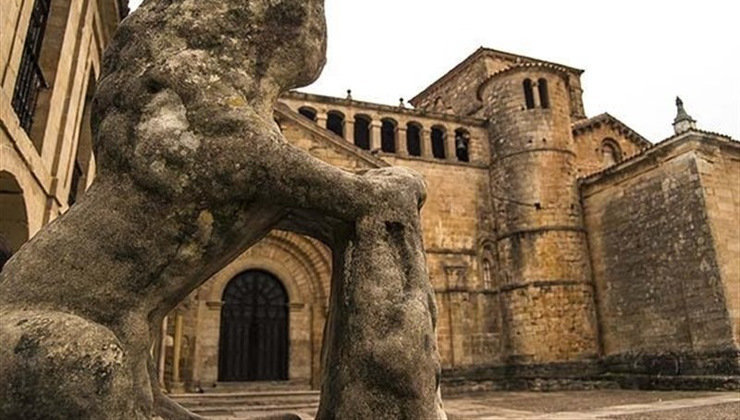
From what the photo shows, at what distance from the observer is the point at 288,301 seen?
14.7 meters

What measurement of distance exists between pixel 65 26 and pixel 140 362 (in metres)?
7.00

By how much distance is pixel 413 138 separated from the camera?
20.7 meters

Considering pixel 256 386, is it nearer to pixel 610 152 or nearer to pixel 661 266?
pixel 661 266

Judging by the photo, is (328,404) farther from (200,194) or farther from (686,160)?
(686,160)

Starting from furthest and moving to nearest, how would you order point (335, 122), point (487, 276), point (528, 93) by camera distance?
point (528, 93)
point (335, 122)
point (487, 276)

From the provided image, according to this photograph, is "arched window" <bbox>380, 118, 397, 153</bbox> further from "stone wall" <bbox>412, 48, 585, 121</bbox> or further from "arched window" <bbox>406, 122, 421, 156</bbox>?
"stone wall" <bbox>412, 48, 585, 121</bbox>

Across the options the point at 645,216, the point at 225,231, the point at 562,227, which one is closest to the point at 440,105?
the point at 562,227

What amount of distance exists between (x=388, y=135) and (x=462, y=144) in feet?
9.79

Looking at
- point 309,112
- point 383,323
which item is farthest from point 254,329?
point 383,323

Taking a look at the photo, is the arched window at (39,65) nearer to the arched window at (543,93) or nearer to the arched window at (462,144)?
the arched window at (462,144)

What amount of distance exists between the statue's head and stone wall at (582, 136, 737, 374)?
46.8 ft

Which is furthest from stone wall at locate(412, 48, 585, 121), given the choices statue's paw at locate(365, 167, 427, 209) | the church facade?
statue's paw at locate(365, 167, 427, 209)

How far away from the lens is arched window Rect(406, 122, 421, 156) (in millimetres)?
20266

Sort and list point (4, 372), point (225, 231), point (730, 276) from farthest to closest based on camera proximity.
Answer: point (730, 276), point (225, 231), point (4, 372)
